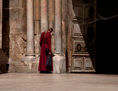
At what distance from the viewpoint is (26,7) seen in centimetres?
1048

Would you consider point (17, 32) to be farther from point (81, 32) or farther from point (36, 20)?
point (81, 32)

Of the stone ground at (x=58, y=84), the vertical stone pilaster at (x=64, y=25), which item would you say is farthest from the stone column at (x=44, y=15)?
the stone ground at (x=58, y=84)

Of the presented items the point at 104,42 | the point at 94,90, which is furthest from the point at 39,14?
the point at 94,90

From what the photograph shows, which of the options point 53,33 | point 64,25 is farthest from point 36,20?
point 64,25

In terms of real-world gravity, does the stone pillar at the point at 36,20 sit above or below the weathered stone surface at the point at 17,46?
above

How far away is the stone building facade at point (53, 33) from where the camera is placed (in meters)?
10.0

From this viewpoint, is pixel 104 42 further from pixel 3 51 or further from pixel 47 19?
pixel 3 51

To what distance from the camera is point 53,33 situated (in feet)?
33.3

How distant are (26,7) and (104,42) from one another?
3.46 metres

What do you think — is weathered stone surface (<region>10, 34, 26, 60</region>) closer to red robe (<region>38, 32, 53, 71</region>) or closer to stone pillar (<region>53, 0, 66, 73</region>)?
red robe (<region>38, 32, 53, 71</region>)

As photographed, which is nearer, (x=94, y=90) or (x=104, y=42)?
(x=94, y=90)

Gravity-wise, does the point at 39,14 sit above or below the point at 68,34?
above

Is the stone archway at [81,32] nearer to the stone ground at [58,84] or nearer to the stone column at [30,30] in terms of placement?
the stone column at [30,30]

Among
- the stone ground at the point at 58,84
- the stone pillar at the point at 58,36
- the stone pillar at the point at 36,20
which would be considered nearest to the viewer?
the stone ground at the point at 58,84
